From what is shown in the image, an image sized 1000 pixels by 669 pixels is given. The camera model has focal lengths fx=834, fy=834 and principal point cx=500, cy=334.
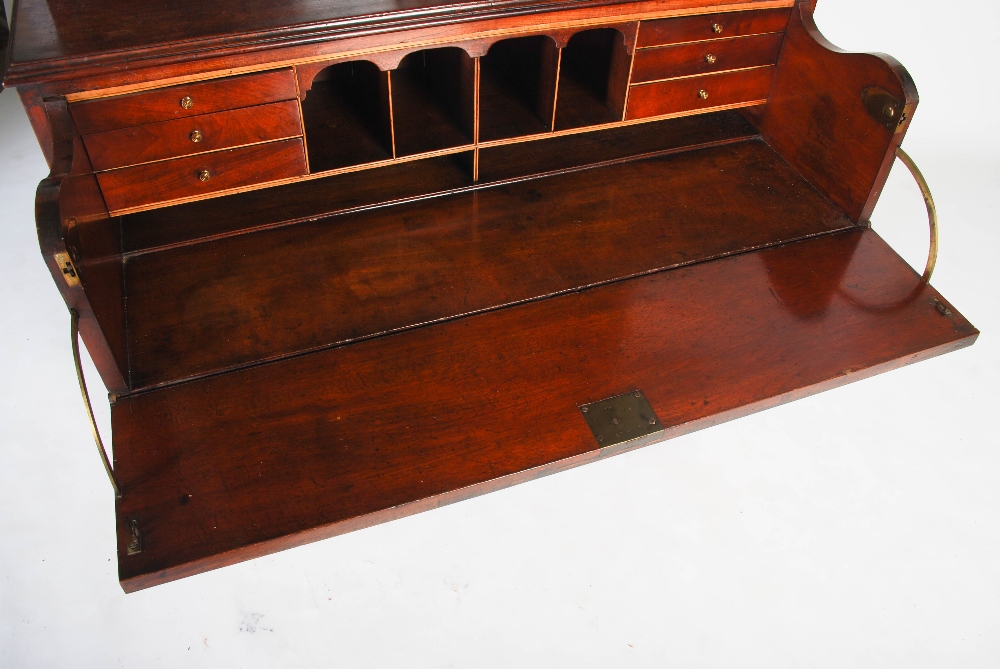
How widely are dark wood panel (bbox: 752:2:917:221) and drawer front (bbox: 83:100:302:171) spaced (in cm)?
138

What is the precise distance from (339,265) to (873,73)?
4.63ft

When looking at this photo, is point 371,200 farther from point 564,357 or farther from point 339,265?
point 564,357

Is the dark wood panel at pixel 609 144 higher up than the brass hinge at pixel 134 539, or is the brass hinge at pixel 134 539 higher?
the dark wood panel at pixel 609 144

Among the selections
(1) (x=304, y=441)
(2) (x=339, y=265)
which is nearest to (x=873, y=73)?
(2) (x=339, y=265)

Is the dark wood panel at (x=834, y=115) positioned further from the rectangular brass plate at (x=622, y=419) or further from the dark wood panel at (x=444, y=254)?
the rectangular brass plate at (x=622, y=419)

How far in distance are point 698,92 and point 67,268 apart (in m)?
1.68

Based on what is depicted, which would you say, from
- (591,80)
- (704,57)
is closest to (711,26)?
(704,57)

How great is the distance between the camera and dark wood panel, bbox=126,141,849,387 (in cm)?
188

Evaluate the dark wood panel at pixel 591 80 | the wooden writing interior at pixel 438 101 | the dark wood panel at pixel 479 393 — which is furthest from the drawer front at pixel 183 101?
the dark wood panel at pixel 591 80

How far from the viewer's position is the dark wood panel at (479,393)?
5.09ft

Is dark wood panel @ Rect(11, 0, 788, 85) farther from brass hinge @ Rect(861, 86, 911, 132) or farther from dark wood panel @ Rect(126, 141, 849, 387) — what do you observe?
brass hinge @ Rect(861, 86, 911, 132)

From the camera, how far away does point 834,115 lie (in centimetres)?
224

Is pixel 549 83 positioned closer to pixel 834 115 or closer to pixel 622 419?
pixel 834 115

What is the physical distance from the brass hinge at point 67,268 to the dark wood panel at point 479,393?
1.09 ft
